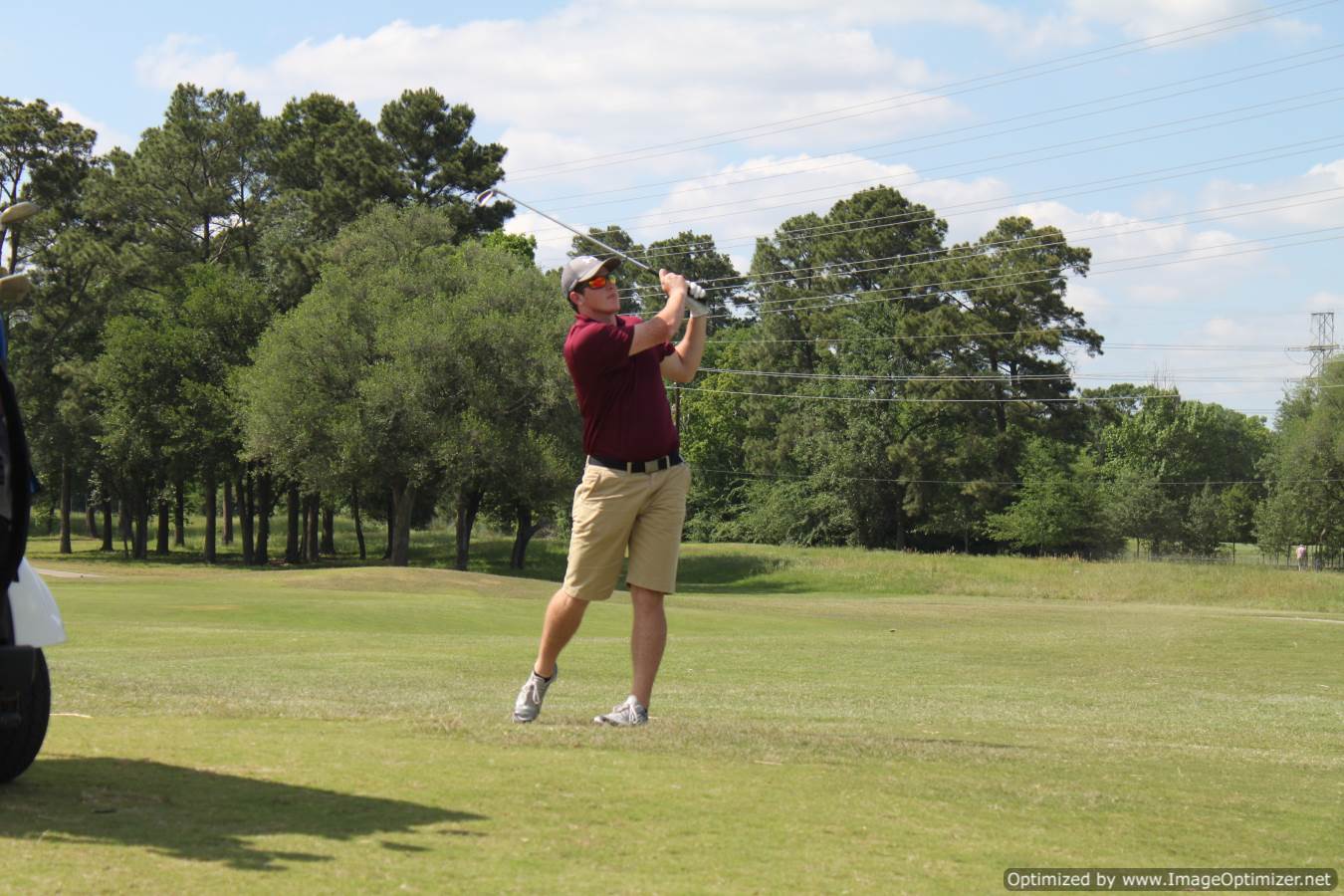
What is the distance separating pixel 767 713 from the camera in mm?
10727

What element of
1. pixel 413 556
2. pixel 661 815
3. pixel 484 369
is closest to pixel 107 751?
pixel 661 815

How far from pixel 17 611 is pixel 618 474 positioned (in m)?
3.39

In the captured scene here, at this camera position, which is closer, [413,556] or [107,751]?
[107,751]

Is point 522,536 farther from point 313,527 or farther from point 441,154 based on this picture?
point 441,154

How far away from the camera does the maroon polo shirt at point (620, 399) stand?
8.06m

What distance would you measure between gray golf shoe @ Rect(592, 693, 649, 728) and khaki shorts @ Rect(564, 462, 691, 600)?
2.22ft

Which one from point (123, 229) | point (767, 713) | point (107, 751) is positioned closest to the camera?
point (107, 751)

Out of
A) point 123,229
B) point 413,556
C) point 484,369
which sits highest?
point 123,229

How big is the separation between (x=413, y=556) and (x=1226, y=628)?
52.8m

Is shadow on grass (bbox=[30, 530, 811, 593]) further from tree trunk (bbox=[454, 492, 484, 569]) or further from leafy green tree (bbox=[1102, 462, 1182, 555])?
leafy green tree (bbox=[1102, 462, 1182, 555])

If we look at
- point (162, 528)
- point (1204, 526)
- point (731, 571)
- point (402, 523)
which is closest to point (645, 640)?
point (402, 523)

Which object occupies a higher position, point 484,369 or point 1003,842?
point 484,369

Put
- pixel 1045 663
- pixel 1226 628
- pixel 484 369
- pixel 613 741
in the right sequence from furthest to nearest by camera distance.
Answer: pixel 484 369 → pixel 1226 628 → pixel 1045 663 → pixel 613 741

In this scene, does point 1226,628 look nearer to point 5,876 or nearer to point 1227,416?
point 5,876
